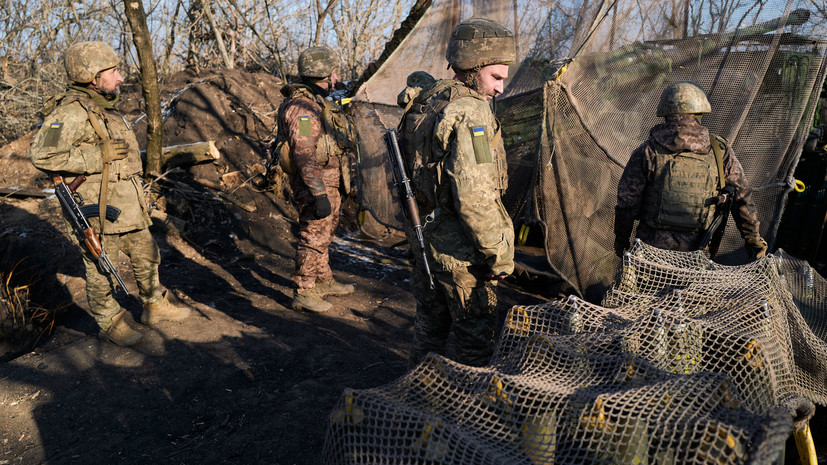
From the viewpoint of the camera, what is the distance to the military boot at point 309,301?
482cm

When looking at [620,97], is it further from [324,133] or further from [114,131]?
[114,131]

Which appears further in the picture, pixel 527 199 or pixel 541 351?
pixel 527 199

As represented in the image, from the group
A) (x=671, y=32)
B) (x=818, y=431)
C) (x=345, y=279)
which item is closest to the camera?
(x=818, y=431)

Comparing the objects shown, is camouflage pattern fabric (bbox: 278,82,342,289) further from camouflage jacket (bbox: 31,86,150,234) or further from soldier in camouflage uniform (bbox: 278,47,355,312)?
camouflage jacket (bbox: 31,86,150,234)

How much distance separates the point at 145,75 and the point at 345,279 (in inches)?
125

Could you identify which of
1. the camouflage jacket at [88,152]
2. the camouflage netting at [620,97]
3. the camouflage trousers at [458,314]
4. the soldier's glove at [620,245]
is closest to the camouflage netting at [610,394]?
the camouflage trousers at [458,314]

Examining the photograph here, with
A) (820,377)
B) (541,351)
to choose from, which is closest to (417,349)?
(541,351)

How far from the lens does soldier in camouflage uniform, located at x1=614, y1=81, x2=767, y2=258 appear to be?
3598mm

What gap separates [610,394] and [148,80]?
603 centimetres

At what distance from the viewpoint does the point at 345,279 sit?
5.86 meters

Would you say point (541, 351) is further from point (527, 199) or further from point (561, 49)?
point (561, 49)

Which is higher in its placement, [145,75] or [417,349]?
[145,75]

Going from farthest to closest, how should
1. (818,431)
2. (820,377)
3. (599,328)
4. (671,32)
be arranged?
(671,32) < (818,431) < (820,377) < (599,328)

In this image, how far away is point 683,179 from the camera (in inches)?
142
